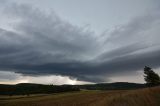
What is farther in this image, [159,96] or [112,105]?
[159,96]

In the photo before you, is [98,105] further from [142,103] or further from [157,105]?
[157,105]

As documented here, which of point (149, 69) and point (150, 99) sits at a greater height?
point (149, 69)

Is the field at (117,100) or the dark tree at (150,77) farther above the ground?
the dark tree at (150,77)

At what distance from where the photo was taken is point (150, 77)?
71.4m

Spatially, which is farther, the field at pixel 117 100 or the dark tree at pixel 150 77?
the dark tree at pixel 150 77

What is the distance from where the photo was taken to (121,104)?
781 inches

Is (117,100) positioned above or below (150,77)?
below

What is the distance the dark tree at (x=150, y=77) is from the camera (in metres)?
70.4

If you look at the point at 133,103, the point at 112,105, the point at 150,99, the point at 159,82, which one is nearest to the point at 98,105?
the point at 112,105

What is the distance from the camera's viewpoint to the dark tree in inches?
2774

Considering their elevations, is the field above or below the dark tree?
below

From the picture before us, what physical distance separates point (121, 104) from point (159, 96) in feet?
18.5

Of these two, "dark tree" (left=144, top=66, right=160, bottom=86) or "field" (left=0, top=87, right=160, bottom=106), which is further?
"dark tree" (left=144, top=66, right=160, bottom=86)

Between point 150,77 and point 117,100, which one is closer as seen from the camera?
point 117,100
